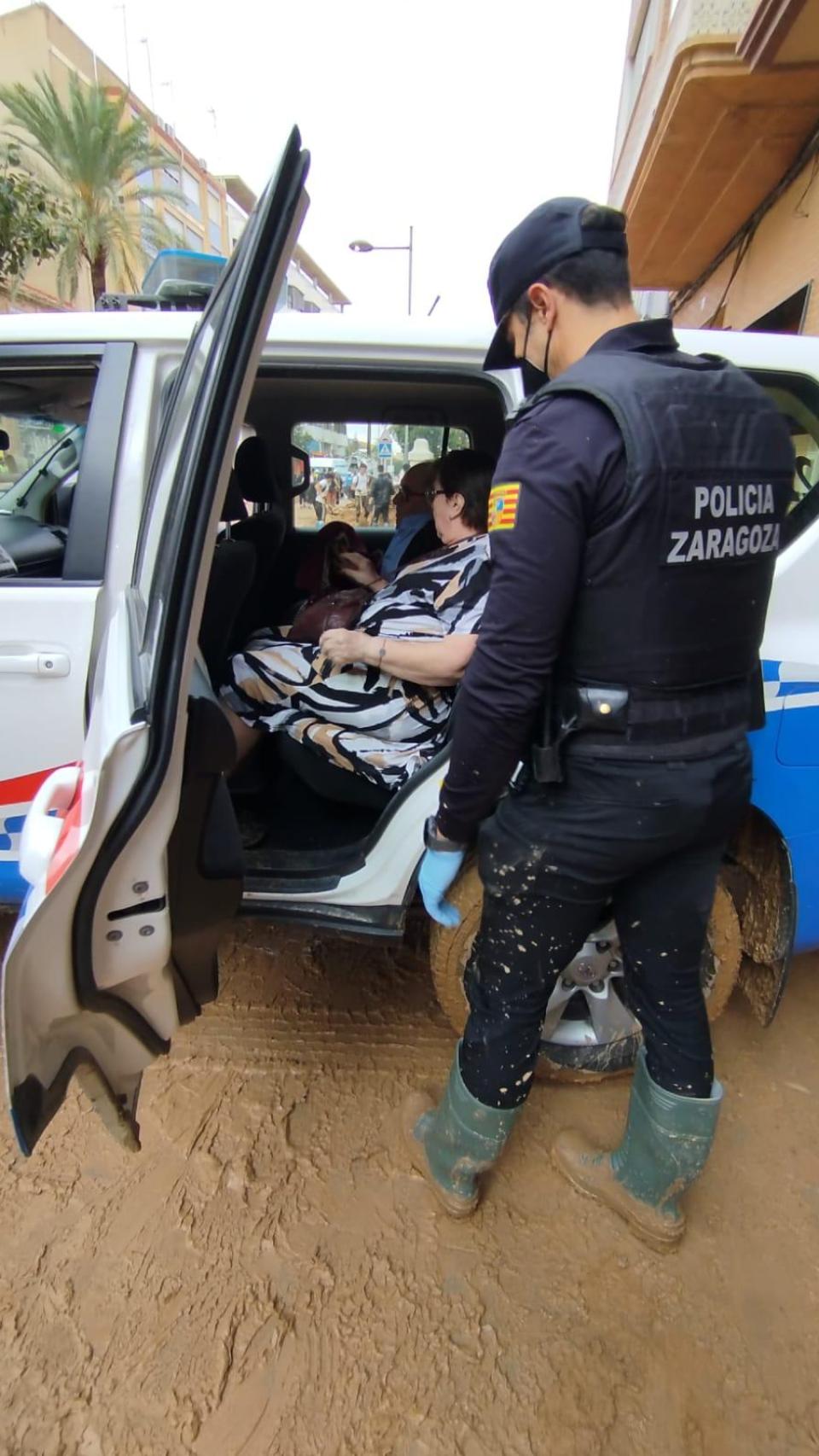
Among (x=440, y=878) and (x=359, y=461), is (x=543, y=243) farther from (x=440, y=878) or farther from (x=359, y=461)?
(x=359, y=461)

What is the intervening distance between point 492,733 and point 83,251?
2032 cm

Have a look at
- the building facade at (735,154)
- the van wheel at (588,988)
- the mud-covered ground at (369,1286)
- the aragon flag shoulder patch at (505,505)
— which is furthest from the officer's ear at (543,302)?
the building facade at (735,154)

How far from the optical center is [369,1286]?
159 centimetres

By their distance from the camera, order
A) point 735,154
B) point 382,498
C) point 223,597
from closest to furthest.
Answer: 1. point 223,597
2. point 382,498
3. point 735,154

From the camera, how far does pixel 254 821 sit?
2451mm

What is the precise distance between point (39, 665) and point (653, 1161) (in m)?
1.75

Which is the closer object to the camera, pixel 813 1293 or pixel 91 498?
pixel 813 1293

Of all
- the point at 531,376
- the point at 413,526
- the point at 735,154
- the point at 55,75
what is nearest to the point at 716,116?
the point at 735,154

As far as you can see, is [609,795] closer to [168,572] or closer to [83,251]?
[168,572]

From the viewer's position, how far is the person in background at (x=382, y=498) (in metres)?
4.30

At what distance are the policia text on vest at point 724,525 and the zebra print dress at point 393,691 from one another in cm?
81

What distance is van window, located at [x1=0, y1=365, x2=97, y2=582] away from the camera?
2.05 m

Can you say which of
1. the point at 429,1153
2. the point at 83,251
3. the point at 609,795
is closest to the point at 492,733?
the point at 609,795

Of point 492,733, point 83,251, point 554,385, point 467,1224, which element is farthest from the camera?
→ point 83,251
